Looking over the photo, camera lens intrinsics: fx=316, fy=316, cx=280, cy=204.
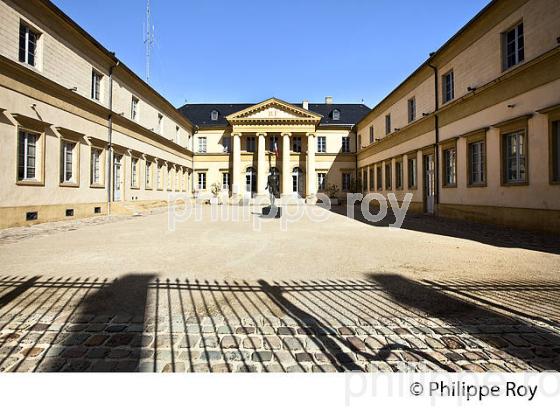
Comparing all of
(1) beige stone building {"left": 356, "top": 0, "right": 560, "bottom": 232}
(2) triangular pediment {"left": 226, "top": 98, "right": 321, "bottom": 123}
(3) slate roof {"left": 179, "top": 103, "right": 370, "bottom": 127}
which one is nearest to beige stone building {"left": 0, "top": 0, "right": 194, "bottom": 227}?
(2) triangular pediment {"left": 226, "top": 98, "right": 321, "bottom": 123}

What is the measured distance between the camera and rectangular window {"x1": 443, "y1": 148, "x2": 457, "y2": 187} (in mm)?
15824

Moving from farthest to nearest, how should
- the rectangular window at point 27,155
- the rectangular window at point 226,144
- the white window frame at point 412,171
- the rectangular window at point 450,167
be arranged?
the rectangular window at point 226,144, the white window frame at point 412,171, the rectangular window at point 450,167, the rectangular window at point 27,155

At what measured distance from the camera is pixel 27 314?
3.59 metres

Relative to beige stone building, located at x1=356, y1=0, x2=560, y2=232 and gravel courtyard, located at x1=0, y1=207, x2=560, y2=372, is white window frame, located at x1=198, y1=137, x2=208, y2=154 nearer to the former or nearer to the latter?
beige stone building, located at x1=356, y1=0, x2=560, y2=232

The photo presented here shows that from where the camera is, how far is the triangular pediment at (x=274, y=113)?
109ft

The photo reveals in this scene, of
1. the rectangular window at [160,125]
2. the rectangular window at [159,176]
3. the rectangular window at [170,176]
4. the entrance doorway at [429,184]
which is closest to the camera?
the entrance doorway at [429,184]

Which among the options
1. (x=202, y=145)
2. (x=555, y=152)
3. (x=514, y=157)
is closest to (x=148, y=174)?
(x=202, y=145)

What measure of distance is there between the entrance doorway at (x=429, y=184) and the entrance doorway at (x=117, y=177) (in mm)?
18584

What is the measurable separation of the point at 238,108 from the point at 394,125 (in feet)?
77.8

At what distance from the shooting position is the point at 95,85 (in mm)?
17266

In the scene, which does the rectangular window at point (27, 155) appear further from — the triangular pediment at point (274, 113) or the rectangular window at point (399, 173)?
the triangular pediment at point (274, 113)

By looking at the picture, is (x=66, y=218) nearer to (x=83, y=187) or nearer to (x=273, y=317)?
(x=83, y=187)

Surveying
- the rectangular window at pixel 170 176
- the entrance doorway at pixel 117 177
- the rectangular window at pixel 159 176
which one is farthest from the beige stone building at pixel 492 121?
the rectangular window at pixel 170 176

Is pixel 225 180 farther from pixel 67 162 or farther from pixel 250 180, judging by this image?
pixel 67 162
